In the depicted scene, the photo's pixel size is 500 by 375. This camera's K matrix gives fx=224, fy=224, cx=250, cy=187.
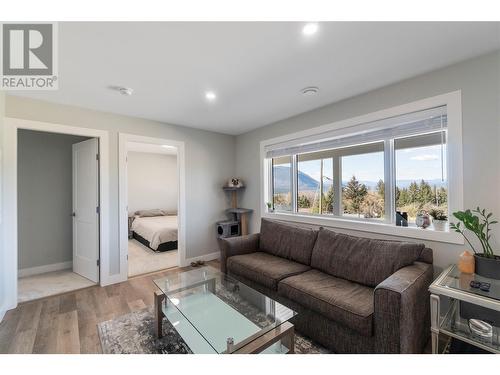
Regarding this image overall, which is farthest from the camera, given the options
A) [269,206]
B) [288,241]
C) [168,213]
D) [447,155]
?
[168,213]

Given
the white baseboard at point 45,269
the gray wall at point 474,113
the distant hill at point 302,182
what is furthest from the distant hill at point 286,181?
the white baseboard at point 45,269

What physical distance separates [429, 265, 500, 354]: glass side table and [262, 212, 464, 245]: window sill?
35cm

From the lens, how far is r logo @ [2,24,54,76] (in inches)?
59.7

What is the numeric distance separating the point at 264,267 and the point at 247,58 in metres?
2.06

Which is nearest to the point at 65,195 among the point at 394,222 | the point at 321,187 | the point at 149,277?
the point at 149,277

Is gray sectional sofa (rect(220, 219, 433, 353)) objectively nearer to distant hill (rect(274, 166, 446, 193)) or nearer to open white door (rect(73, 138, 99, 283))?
distant hill (rect(274, 166, 446, 193))

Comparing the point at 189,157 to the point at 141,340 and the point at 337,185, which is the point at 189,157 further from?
the point at 141,340

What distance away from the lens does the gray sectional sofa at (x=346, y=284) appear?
149cm

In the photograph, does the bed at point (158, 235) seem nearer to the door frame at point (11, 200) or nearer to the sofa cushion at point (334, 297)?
the door frame at point (11, 200)

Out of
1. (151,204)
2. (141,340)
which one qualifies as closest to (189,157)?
(141,340)

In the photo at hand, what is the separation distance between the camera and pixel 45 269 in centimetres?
359

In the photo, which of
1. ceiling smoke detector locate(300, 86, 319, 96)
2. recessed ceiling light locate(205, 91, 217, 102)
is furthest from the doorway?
ceiling smoke detector locate(300, 86, 319, 96)
